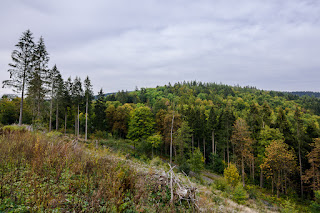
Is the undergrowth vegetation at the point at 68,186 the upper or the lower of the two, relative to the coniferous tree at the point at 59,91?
lower

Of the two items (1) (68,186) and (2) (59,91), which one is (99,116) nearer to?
(2) (59,91)

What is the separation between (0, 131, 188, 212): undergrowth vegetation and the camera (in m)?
3.15

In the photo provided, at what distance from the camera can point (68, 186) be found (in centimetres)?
380

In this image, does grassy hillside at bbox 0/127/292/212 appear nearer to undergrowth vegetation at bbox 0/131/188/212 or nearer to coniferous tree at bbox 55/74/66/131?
undergrowth vegetation at bbox 0/131/188/212

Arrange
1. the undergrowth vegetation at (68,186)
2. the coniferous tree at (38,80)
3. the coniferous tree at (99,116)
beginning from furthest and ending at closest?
the coniferous tree at (99,116)
the coniferous tree at (38,80)
the undergrowth vegetation at (68,186)

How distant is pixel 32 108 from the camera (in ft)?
70.1

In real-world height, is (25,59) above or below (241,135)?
above

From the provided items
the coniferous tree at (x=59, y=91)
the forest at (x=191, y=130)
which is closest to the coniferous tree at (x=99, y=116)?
the forest at (x=191, y=130)

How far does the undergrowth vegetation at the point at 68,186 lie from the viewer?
3146 millimetres

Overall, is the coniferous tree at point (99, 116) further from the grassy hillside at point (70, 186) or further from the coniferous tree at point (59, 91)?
the grassy hillside at point (70, 186)

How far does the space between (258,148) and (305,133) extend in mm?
8365

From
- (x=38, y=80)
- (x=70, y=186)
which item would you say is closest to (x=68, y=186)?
(x=70, y=186)

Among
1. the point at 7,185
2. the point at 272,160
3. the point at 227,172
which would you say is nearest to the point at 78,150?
the point at 7,185

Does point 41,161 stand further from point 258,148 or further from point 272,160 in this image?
point 258,148
